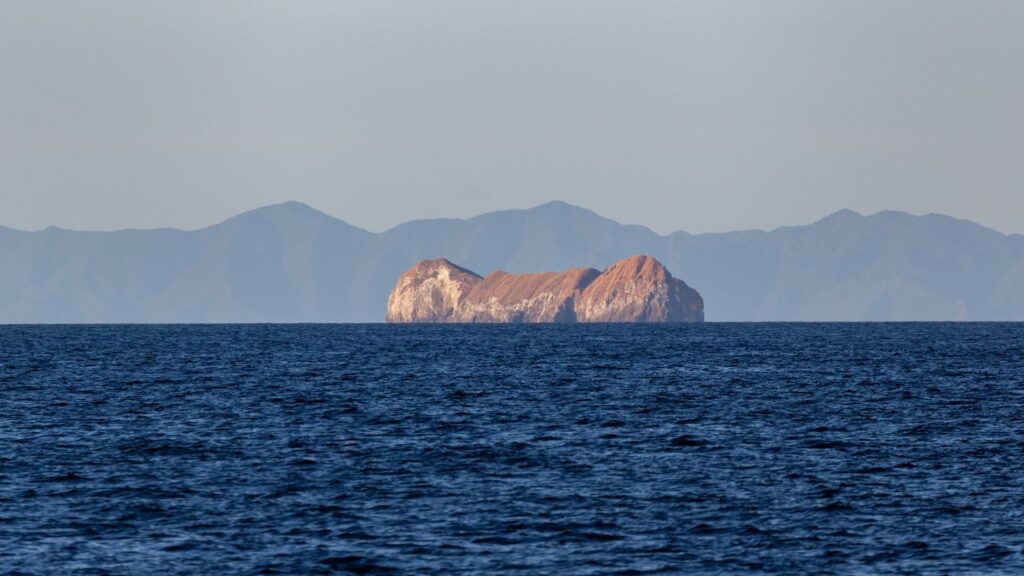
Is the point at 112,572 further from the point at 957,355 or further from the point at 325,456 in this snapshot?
the point at 957,355

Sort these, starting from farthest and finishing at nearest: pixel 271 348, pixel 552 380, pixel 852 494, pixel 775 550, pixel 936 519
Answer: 1. pixel 271 348
2. pixel 552 380
3. pixel 852 494
4. pixel 936 519
5. pixel 775 550

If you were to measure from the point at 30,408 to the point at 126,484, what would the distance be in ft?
96.5

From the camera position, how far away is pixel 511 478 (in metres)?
45.2

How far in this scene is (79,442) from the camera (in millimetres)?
54719

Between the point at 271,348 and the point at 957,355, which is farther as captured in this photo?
the point at 271,348

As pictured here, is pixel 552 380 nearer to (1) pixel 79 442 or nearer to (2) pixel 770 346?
(1) pixel 79 442

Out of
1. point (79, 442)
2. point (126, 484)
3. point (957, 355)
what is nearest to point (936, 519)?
point (126, 484)

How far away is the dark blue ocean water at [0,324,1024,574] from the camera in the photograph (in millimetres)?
33656

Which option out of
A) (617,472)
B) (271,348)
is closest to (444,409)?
(617,472)

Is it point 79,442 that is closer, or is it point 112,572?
point 112,572

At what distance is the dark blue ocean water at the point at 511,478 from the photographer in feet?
110

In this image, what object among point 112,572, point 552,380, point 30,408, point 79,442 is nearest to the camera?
point 112,572

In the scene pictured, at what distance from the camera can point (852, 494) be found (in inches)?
1652

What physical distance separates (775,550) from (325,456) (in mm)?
20822
